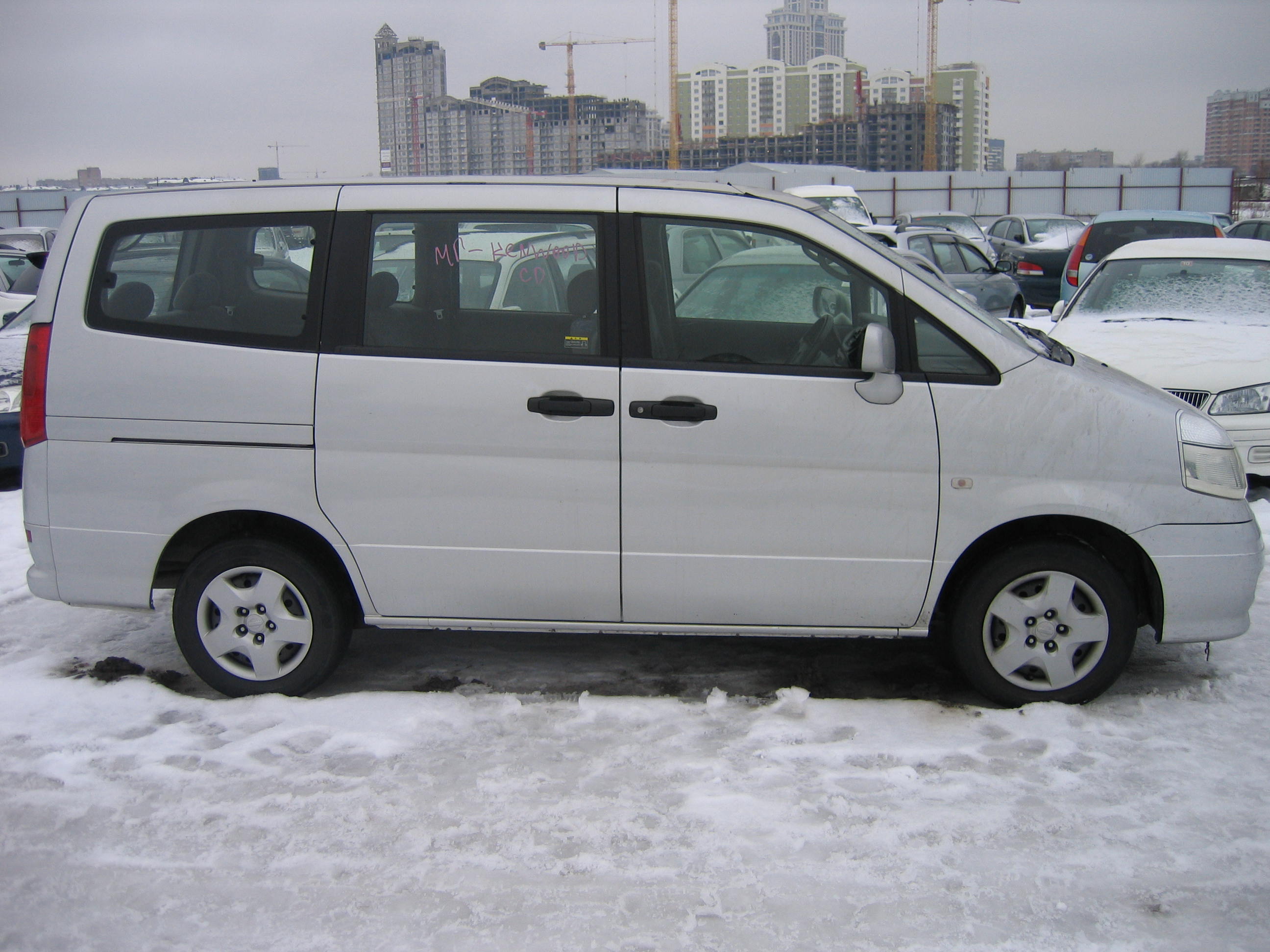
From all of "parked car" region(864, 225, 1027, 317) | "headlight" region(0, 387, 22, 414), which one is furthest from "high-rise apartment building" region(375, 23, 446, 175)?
"headlight" region(0, 387, 22, 414)

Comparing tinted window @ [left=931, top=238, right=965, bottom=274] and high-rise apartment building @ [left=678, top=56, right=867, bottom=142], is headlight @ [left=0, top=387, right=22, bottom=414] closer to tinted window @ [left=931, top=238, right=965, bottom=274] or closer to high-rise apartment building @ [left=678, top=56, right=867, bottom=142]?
tinted window @ [left=931, top=238, right=965, bottom=274]

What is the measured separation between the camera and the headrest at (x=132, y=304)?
4.36 metres

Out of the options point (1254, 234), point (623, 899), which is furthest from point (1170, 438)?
point (1254, 234)

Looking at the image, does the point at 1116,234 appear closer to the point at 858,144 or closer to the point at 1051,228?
the point at 1051,228

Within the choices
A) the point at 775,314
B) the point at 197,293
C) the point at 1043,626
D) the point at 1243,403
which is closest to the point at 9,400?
the point at 197,293

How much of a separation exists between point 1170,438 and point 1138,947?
1.96 m

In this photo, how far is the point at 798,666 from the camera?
496 centimetres

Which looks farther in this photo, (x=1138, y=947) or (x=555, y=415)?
(x=555, y=415)

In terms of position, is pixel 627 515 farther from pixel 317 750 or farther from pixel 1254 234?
pixel 1254 234

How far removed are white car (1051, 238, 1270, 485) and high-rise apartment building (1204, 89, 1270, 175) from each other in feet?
304

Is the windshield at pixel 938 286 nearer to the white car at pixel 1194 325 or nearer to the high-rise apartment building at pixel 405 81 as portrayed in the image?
the white car at pixel 1194 325

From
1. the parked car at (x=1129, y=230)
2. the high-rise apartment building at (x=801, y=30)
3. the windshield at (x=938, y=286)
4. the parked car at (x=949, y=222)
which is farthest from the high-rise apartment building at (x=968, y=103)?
the windshield at (x=938, y=286)

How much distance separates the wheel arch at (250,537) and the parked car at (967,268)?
39.9ft

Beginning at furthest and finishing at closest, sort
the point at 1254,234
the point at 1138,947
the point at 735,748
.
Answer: the point at 1254,234, the point at 735,748, the point at 1138,947
